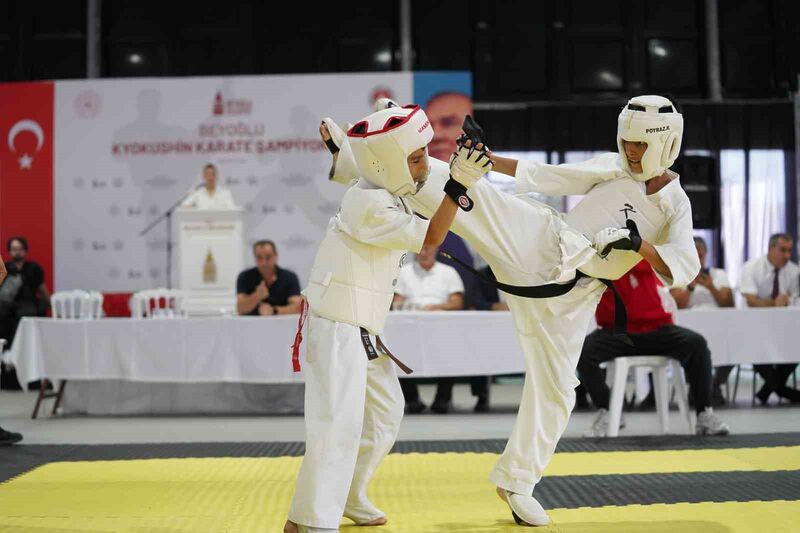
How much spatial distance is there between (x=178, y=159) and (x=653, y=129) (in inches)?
286

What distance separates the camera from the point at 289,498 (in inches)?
137

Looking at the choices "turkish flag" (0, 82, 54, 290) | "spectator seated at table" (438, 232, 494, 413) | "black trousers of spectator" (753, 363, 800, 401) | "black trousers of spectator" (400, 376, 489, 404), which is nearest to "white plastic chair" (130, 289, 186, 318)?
"black trousers of spectator" (400, 376, 489, 404)

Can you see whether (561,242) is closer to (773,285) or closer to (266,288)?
(266,288)

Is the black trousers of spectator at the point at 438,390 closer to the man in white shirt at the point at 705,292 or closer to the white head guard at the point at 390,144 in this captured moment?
the man in white shirt at the point at 705,292

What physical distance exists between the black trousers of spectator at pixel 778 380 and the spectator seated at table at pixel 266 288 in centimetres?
369

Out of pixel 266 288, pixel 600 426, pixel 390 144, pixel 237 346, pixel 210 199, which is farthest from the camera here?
pixel 210 199

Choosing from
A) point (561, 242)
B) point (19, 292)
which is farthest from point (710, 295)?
point (19, 292)

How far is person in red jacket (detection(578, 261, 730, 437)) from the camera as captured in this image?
5.38m

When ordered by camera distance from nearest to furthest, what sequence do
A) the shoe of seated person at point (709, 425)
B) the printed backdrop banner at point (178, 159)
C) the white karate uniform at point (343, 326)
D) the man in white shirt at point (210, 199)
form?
the white karate uniform at point (343, 326)
the shoe of seated person at point (709, 425)
the man in white shirt at point (210, 199)
the printed backdrop banner at point (178, 159)

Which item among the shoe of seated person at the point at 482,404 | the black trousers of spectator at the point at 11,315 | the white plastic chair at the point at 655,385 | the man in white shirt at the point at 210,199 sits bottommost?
the shoe of seated person at the point at 482,404

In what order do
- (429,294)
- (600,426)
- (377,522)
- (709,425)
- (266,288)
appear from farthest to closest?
(429,294) < (266,288) < (600,426) < (709,425) < (377,522)

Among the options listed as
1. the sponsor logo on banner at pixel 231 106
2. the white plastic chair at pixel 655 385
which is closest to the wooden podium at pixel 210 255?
the sponsor logo on banner at pixel 231 106

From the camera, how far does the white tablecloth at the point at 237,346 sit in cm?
645

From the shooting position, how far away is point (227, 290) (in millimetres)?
7547
